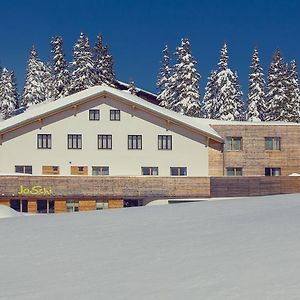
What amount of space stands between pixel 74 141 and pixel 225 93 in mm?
27391

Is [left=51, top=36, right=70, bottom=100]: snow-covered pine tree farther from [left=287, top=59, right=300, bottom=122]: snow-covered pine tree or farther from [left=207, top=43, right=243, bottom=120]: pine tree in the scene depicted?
[left=287, top=59, right=300, bottom=122]: snow-covered pine tree

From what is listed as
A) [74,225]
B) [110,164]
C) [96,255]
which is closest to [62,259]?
[96,255]

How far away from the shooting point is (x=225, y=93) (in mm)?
62875

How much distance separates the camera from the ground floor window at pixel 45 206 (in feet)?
121

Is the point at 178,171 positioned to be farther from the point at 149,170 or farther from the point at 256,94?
the point at 256,94

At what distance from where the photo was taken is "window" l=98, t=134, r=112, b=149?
41.6m

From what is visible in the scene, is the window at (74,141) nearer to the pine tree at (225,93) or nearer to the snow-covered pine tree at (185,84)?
the snow-covered pine tree at (185,84)

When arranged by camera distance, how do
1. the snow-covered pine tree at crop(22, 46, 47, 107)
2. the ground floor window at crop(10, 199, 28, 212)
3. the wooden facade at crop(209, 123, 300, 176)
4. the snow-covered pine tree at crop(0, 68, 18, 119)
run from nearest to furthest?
1. the ground floor window at crop(10, 199, 28, 212)
2. the wooden facade at crop(209, 123, 300, 176)
3. the snow-covered pine tree at crop(22, 46, 47, 107)
4. the snow-covered pine tree at crop(0, 68, 18, 119)

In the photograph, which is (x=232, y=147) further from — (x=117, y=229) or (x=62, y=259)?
(x=62, y=259)

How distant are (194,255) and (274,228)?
3.04 metres

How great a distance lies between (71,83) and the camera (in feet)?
225

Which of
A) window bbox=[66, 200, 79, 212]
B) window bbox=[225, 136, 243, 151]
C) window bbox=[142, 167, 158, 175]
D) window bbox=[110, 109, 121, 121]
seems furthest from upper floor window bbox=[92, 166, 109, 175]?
window bbox=[225, 136, 243, 151]

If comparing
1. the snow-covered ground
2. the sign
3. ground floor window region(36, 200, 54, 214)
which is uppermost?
the sign

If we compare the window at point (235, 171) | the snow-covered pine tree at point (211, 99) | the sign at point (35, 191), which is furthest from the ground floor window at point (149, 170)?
the snow-covered pine tree at point (211, 99)
